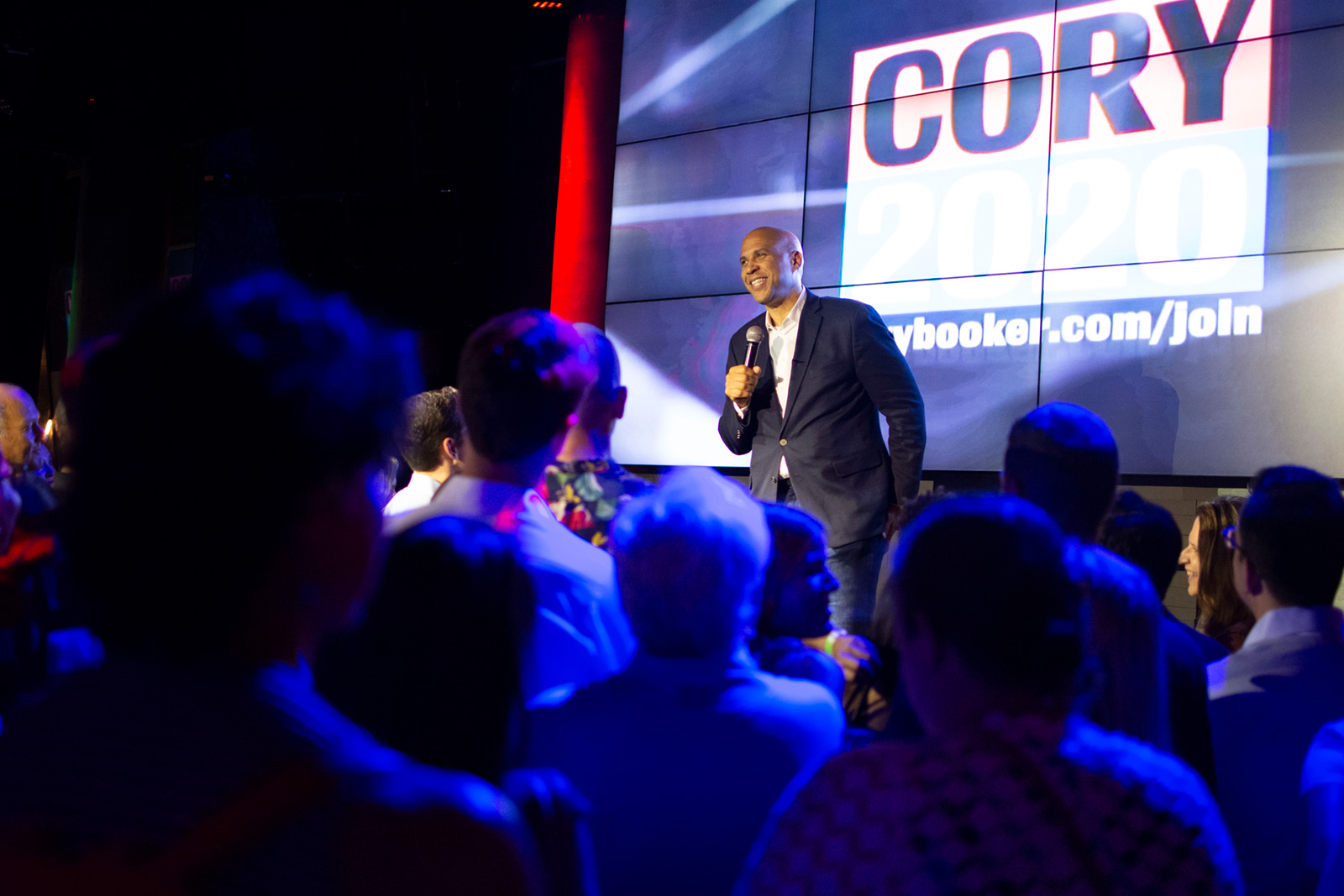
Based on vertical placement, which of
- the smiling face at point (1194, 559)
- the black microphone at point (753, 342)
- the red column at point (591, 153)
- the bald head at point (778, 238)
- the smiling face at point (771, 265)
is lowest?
the smiling face at point (1194, 559)

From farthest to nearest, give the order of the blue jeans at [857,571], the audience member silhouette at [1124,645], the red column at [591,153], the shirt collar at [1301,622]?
1. the red column at [591,153]
2. the blue jeans at [857,571]
3. the shirt collar at [1301,622]
4. the audience member silhouette at [1124,645]

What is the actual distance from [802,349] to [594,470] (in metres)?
2.03

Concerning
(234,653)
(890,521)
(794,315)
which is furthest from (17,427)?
(234,653)

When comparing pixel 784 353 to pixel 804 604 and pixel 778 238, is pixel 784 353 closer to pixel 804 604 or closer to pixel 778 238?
pixel 778 238

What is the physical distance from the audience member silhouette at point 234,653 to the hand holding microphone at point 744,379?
3.07m

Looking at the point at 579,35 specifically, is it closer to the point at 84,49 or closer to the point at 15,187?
the point at 84,49

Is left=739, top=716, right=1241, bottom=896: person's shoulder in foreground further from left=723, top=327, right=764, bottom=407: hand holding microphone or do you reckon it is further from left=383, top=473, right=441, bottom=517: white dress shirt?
left=723, top=327, right=764, bottom=407: hand holding microphone

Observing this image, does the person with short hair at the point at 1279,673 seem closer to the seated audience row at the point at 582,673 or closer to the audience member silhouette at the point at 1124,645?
the seated audience row at the point at 582,673

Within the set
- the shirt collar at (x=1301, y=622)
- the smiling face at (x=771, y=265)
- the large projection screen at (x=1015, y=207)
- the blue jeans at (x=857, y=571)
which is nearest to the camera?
the shirt collar at (x=1301, y=622)

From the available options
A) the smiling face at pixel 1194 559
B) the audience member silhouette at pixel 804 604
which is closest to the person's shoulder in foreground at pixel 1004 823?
the audience member silhouette at pixel 804 604

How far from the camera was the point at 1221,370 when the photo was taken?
13.9ft

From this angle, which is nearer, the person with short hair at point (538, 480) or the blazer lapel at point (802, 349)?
the person with short hair at point (538, 480)

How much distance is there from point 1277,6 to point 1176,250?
1040mm

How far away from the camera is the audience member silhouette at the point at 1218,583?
255 centimetres
